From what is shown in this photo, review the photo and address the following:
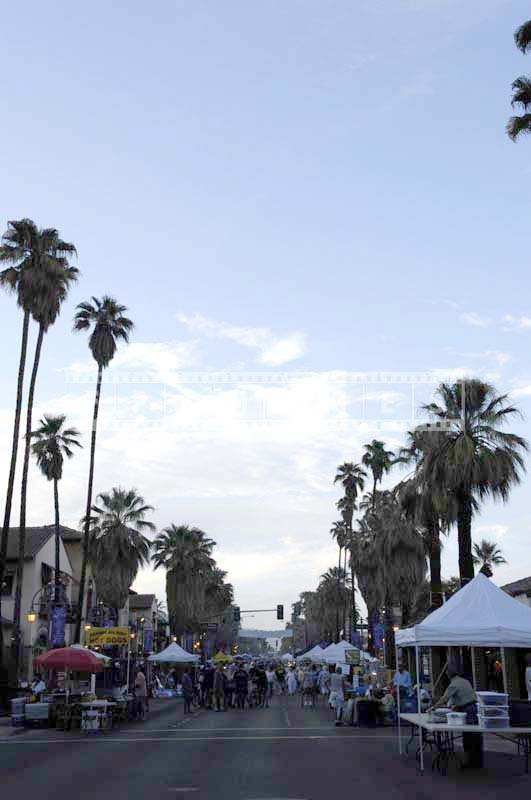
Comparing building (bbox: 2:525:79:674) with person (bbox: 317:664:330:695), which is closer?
person (bbox: 317:664:330:695)

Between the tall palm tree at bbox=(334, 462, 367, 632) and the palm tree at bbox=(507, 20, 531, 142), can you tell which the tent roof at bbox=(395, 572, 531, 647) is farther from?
the tall palm tree at bbox=(334, 462, 367, 632)

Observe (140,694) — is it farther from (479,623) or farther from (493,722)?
(493,722)

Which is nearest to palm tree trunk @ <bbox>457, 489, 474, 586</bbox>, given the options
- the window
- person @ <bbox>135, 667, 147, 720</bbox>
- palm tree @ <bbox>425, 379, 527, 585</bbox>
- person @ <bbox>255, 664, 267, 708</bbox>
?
palm tree @ <bbox>425, 379, 527, 585</bbox>

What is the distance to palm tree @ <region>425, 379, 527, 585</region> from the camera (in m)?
30.8

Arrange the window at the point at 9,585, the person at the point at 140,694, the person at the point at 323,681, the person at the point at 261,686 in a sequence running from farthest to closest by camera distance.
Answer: the window at the point at 9,585
the person at the point at 323,681
the person at the point at 261,686
the person at the point at 140,694

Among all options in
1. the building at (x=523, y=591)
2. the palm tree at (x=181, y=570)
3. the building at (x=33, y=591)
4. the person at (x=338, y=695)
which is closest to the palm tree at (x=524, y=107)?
the person at (x=338, y=695)

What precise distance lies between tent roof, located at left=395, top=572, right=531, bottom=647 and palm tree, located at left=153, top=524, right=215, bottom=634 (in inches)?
2258

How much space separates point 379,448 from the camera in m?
72.7

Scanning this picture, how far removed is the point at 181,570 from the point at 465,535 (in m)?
47.7

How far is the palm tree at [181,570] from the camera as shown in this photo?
7319cm

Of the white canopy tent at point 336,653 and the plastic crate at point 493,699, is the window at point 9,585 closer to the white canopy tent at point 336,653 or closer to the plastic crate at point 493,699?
the white canopy tent at point 336,653

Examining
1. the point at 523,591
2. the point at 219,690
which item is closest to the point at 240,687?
the point at 219,690

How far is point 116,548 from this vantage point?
177 feet

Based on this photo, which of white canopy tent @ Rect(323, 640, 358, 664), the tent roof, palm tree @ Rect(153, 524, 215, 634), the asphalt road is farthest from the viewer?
palm tree @ Rect(153, 524, 215, 634)
